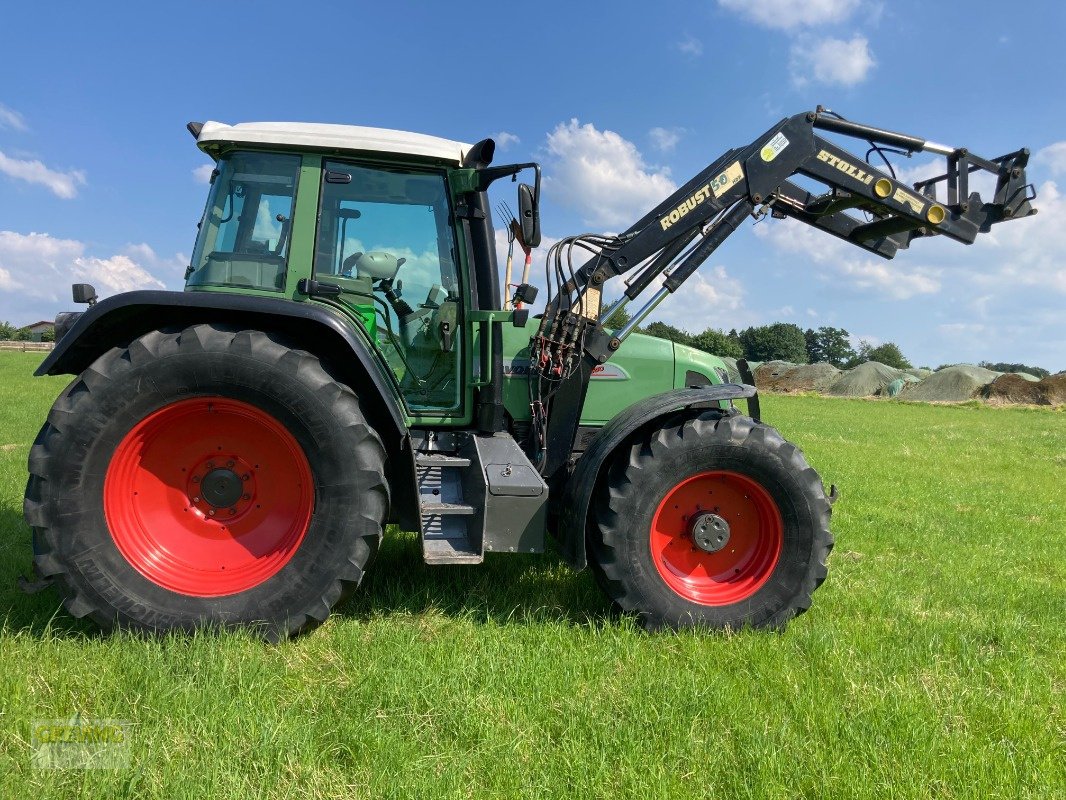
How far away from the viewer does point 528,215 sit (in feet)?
10.8

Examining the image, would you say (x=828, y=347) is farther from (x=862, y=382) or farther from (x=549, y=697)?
(x=549, y=697)

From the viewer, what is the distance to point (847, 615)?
3.77m

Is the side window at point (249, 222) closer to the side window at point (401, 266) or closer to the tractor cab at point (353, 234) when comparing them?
the tractor cab at point (353, 234)

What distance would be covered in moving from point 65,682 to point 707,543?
2862 millimetres

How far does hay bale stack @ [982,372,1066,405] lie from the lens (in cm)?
2862

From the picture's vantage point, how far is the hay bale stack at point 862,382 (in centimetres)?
3503

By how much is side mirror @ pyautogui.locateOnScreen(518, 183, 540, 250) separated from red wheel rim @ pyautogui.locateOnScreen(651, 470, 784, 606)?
149cm

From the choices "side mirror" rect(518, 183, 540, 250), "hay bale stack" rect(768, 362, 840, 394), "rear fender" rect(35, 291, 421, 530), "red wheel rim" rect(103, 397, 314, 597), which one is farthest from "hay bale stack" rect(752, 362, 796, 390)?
"red wheel rim" rect(103, 397, 314, 597)

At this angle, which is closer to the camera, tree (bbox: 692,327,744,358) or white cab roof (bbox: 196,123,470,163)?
white cab roof (bbox: 196,123,470,163)

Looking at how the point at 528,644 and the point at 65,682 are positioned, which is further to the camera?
the point at 528,644

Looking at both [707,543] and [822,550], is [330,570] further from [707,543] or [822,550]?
[822,550]

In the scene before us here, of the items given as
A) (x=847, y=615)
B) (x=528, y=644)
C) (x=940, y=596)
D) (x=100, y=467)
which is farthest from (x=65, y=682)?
(x=940, y=596)

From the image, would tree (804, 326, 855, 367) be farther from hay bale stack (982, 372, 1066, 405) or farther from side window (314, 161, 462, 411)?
side window (314, 161, 462, 411)

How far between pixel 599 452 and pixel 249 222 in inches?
86.8
